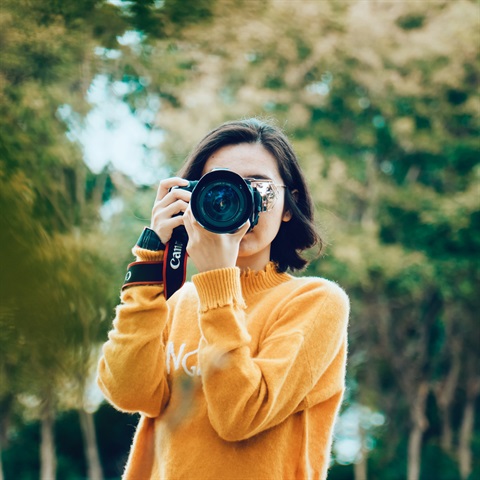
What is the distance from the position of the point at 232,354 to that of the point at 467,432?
31.5 feet

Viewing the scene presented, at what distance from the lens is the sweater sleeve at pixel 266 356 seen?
882 millimetres

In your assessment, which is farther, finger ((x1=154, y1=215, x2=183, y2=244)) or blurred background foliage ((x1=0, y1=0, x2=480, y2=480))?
blurred background foliage ((x1=0, y1=0, x2=480, y2=480))

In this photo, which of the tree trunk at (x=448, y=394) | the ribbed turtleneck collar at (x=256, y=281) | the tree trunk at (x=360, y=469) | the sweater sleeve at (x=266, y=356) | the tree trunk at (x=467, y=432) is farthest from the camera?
the tree trunk at (x=448, y=394)

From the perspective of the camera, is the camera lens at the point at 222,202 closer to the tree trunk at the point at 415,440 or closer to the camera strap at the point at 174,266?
the camera strap at the point at 174,266

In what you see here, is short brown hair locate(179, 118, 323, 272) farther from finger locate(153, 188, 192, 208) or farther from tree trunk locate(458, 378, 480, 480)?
tree trunk locate(458, 378, 480, 480)

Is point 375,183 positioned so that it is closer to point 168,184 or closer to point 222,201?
point 168,184

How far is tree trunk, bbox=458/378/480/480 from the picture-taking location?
931 centimetres

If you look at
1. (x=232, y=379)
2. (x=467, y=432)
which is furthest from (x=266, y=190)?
(x=467, y=432)

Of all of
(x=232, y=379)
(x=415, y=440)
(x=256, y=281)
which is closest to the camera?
(x=232, y=379)

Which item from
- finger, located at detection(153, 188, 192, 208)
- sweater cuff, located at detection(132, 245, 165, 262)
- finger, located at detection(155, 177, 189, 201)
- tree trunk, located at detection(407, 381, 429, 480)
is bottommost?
tree trunk, located at detection(407, 381, 429, 480)

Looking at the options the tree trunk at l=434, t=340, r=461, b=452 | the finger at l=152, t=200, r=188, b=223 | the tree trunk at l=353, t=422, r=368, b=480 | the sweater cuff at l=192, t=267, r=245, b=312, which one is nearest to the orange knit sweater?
the sweater cuff at l=192, t=267, r=245, b=312

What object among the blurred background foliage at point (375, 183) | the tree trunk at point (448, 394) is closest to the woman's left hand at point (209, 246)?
the blurred background foliage at point (375, 183)

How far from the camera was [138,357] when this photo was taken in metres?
0.95

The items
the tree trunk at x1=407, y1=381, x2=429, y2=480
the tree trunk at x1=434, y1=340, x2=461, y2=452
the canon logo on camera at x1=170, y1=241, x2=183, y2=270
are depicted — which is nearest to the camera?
the canon logo on camera at x1=170, y1=241, x2=183, y2=270
